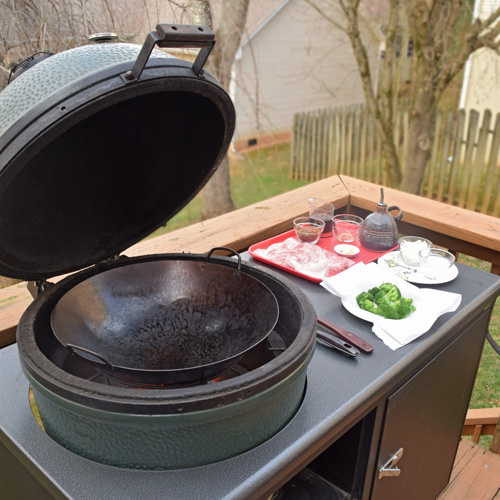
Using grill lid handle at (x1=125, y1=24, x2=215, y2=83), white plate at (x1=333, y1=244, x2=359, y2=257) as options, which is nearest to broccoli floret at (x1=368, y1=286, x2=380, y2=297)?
white plate at (x1=333, y1=244, x2=359, y2=257)

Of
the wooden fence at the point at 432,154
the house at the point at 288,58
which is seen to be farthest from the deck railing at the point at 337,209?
the house at the point at 288,58

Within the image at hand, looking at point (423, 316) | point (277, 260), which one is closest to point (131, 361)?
point (277, 260)

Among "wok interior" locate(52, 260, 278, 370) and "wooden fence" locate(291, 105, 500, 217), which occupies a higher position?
"wok interior" locate(52, 260, 278, 370)

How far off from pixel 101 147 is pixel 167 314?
0.53 metres

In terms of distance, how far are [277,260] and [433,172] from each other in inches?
207

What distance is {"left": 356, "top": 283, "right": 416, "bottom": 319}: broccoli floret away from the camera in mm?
1525

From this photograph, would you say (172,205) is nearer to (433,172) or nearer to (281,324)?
(281,324)

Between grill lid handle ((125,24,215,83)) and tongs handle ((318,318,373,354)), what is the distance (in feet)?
2.70

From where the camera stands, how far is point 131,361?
55.3 inches

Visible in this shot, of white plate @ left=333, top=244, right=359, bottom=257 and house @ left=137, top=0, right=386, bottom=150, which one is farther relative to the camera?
house @ left=137, top=0, right=386, bottom=150

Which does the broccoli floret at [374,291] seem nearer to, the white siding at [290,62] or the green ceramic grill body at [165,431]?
the green ceramic grill body at [165,431]

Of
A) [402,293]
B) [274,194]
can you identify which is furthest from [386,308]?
[274,194]

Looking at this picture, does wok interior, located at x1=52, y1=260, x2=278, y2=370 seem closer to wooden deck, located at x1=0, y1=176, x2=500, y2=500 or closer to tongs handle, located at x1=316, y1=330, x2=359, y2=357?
tongs handle, located at x1=316, y1=330, x2=359, y2=357

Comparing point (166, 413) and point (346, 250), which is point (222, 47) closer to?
point (346, 250)
